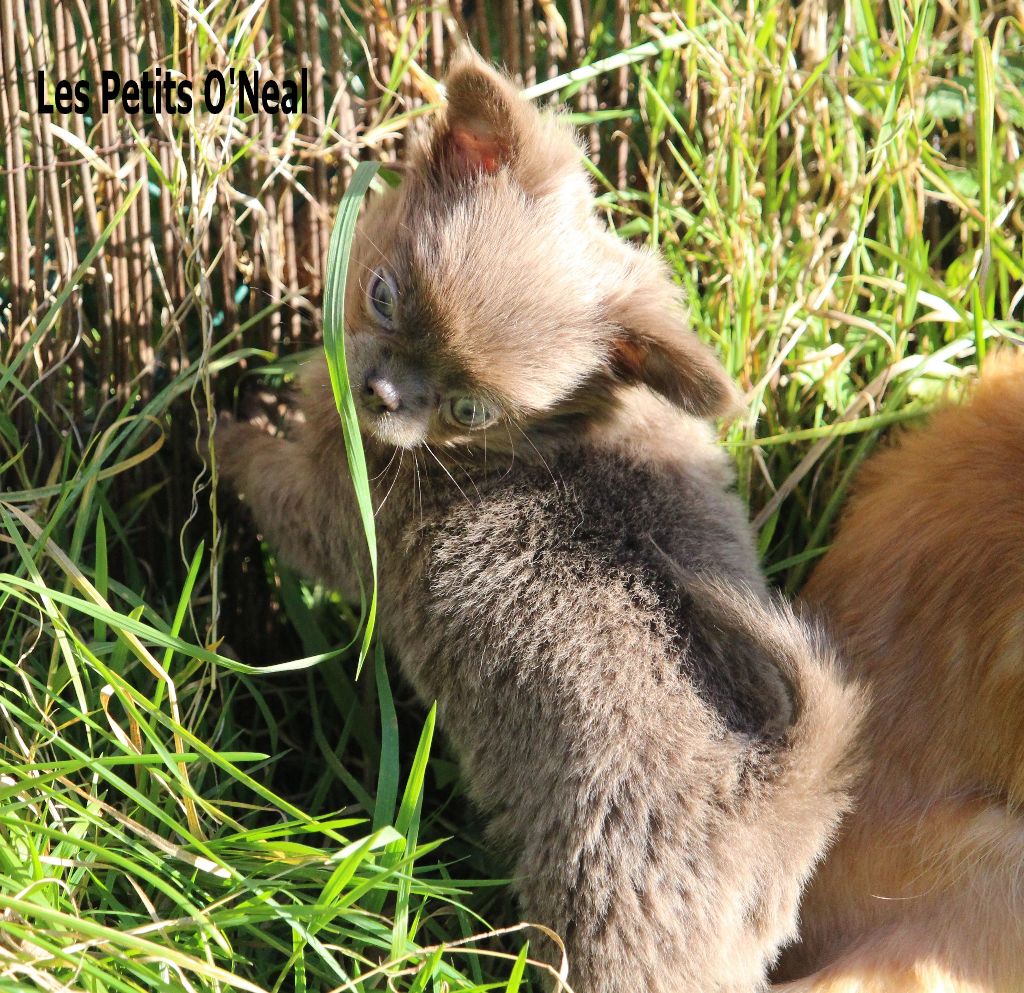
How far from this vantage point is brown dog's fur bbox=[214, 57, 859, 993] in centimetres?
216

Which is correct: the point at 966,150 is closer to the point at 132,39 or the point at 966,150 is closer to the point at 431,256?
the point at 431,256

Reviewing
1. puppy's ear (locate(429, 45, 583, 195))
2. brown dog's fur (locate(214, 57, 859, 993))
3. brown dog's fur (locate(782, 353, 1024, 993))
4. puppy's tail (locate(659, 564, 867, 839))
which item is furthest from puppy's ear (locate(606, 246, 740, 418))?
brown dog's fur (locate(782, 353, 1024, 993))

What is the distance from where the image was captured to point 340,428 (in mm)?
2584

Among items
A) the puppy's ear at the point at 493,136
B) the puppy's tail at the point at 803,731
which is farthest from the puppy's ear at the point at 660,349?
the puppy's tail at the point at 803,731

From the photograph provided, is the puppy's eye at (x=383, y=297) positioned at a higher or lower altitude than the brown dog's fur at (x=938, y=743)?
higher

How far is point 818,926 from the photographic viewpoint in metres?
2.29

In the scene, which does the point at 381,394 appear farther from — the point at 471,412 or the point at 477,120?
the point at 477,120

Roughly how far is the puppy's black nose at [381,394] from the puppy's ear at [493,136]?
49 centimetres

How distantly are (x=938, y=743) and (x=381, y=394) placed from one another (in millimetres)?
1292

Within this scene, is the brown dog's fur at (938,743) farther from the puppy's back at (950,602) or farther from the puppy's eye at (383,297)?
the puppy's eye at (383,297)


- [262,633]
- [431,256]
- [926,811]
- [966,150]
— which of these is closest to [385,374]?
[431,256]

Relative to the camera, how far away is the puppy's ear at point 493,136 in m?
2.34

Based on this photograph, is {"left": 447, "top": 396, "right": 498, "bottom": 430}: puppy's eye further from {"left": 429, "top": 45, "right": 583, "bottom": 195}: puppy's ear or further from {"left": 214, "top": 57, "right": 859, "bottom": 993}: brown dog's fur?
{"left": 429, "top": 45, "right": 583, "bottom": 195}: puppy's ear

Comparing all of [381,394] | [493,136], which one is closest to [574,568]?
[381,394]
